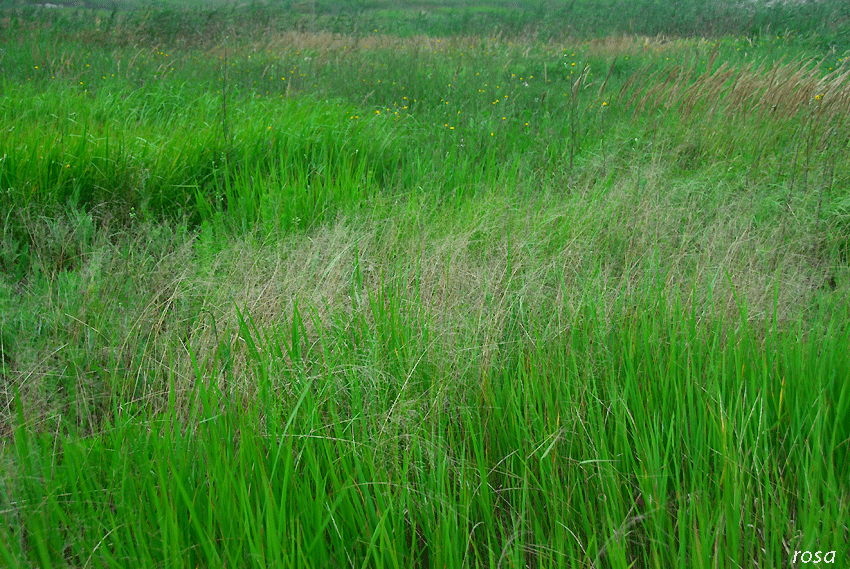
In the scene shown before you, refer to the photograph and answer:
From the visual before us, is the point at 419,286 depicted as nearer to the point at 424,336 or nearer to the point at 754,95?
the point at 424,336

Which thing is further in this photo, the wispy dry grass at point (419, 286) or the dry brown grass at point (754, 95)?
the dry brown grass at point (754, 95)

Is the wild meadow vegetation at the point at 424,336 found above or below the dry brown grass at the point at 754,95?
below

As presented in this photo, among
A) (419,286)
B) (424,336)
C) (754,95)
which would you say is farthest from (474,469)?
(754,95)

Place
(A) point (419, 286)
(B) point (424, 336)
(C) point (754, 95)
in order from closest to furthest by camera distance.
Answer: (B) point (424, 336), (A) point (419, 286), (C) point (754, 95)

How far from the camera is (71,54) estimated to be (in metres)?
6.46

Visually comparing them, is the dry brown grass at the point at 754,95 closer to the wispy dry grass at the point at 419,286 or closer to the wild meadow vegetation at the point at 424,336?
the wild meadow vegetation at the point at 424,336

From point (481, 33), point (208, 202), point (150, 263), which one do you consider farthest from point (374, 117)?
point (481, 33)

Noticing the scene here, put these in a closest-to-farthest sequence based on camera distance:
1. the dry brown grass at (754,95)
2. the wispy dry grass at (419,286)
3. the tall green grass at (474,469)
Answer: the tall green grass at (474,469), the wispy dry grass at (419,286), the dry brown grass at (754,95)

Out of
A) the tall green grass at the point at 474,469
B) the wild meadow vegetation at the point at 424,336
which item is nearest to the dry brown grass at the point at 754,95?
the wild meadow vegetation at the point at 424,336

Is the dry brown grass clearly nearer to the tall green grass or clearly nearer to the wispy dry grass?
the wispy dry grass

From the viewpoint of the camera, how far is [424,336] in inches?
70.1

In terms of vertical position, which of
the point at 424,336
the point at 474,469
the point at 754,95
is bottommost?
the point at 474,469

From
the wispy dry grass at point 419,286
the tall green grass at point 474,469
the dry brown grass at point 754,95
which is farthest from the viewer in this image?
the dry brown grass at point 754,95

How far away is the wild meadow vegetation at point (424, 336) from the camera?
1206 millimetres
